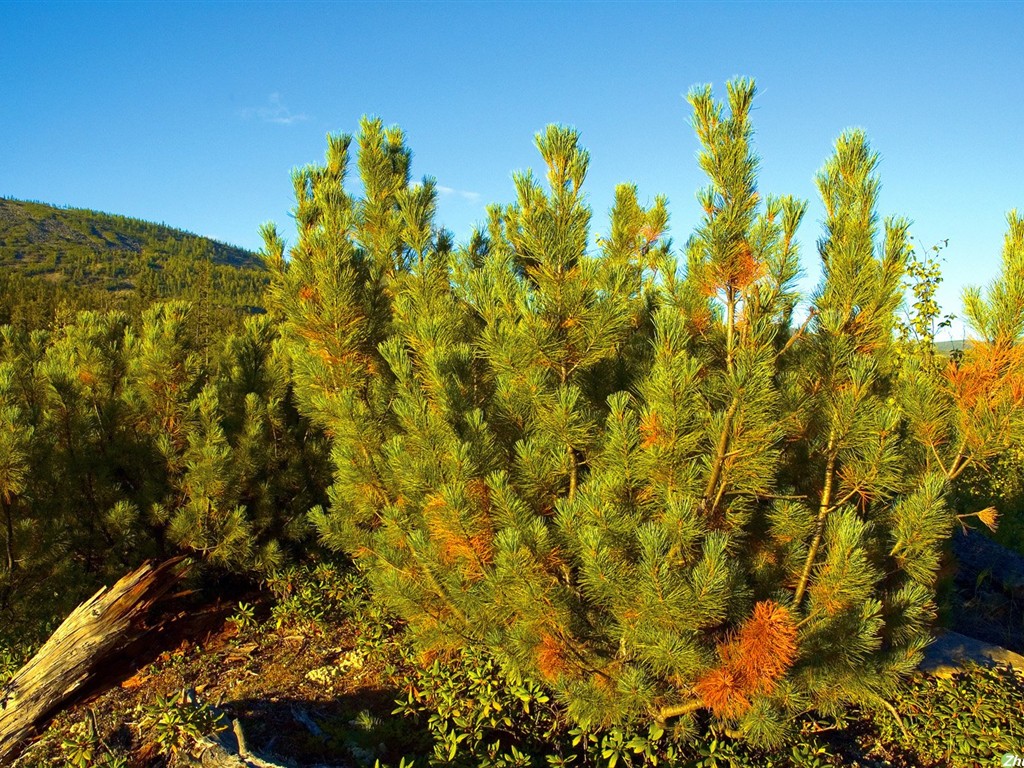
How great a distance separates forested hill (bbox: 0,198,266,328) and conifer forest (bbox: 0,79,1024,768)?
3487 cm

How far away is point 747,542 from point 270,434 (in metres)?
4.08

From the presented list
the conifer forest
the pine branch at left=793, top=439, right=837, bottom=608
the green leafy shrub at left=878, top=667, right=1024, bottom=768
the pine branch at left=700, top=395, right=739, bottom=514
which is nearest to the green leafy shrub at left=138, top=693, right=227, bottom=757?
the conifer forest

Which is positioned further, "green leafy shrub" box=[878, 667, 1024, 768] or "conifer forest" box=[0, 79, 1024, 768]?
"green leafy shrub" box=[878, 667, 1024, 768]

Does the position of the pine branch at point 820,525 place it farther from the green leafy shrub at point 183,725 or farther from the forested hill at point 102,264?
the forested hill at point 102,264

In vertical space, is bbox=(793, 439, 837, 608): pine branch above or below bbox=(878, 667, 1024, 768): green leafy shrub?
above

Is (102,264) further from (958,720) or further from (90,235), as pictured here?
(958,720)

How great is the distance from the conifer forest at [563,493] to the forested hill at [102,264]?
3487 cm

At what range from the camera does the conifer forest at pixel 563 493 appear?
3.16 meters

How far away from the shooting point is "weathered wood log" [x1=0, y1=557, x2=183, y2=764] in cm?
391

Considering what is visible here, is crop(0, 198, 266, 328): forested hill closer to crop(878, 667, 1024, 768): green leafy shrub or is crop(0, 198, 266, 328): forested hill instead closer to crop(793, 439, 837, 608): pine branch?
crop(793, 439, 837, 608): pine branch

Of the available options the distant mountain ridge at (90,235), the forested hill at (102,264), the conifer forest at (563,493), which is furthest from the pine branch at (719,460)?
the distant mountain ridge at (90,235)

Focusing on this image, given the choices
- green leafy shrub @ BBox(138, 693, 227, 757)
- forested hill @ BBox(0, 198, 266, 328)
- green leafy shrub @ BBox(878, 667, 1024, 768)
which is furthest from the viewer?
forested hill @ BBox(0, 198, 266, 328)

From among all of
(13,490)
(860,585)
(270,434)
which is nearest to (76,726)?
(13,490)

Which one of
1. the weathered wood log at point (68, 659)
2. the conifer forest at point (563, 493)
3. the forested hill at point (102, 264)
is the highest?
the forested hill at point (102, 264)
